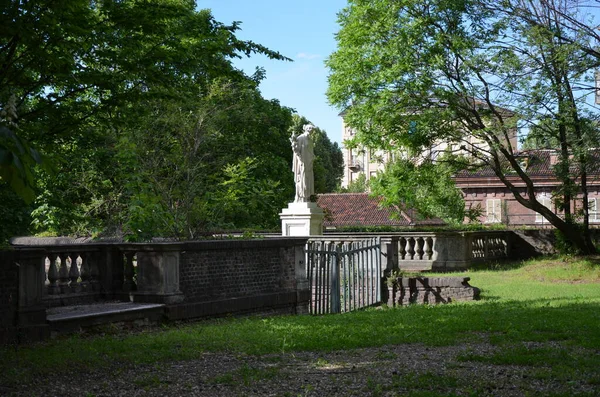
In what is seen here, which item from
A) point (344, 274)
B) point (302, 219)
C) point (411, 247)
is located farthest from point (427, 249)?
point (344, 274)

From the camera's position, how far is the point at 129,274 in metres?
12.1

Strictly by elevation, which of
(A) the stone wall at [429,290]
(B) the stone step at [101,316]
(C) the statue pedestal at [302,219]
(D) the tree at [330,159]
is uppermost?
(D) the tree at [330,159]

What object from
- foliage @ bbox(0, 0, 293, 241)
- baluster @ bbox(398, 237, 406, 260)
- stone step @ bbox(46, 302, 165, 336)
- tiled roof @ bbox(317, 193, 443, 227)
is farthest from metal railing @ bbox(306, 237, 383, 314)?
tiled roof @ bbox(317, 193, 443, 227)

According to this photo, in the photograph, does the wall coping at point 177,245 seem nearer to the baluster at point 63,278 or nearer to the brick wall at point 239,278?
the brick wall at point 239,278

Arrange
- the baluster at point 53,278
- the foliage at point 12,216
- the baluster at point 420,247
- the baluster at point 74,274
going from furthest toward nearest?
the baluster at point 420,247 → the foliage at point 12,216 → the baluster at point 74,274 → the baluster at point 53,278

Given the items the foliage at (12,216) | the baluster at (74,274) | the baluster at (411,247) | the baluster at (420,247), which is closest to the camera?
the baluster at (74,274)

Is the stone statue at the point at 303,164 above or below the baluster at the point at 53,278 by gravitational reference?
above

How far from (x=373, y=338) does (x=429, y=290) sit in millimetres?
7861

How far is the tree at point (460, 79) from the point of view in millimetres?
23078

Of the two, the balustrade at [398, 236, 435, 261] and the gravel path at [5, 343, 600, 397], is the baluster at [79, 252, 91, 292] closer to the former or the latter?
the gravel path at [5, 343, 600, 397]

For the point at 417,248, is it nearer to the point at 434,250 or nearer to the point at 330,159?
the point at 434,250

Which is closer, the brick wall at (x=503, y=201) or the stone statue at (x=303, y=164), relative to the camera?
the stone statue at (x=303, y=164)

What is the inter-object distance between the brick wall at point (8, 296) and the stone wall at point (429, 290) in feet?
33.4

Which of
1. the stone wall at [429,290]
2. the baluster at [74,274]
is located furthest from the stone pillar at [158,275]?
the stone wall at [429,290]
